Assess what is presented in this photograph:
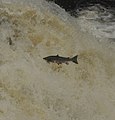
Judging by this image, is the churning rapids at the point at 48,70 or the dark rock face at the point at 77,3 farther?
the dark rock face at the point at 77,3

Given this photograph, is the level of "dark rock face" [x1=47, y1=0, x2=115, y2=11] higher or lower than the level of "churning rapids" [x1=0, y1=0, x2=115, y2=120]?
lower

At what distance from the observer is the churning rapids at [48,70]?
4.59m

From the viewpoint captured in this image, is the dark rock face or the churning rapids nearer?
the churning rapids

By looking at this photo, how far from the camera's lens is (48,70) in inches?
199

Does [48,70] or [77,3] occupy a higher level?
[48,70]

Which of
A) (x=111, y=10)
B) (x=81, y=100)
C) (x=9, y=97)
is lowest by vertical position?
(x=111, y=10)

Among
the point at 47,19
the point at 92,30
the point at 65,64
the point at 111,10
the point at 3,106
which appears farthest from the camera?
the point at 111,10

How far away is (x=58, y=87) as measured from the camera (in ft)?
16.1

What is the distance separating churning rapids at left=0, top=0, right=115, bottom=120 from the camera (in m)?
4.59

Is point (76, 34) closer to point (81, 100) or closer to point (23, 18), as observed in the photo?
point (23, 18)

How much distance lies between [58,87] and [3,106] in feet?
2.60

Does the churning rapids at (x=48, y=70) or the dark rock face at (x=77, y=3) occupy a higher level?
the churning rapids at (x=48, y=70)

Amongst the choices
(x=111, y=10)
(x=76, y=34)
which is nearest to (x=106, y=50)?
(x=76, y=34)

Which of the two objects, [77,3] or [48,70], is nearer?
[48,70]
